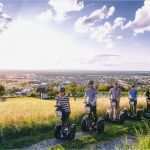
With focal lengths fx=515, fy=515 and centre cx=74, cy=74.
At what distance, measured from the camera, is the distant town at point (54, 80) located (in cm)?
1427

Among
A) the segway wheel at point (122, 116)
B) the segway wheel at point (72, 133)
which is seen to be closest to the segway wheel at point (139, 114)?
the segway wheel at point (122, 116)

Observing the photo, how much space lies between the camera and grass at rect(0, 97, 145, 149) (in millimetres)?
10862

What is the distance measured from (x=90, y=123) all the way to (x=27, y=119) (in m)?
1.69

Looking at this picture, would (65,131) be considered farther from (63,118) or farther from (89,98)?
(89,98)

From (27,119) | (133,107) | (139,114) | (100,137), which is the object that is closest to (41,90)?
(133,107)

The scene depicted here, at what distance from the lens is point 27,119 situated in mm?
11953

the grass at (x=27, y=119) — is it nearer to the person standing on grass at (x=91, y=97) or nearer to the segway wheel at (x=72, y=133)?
the segway wheel at (x=72, y=133)

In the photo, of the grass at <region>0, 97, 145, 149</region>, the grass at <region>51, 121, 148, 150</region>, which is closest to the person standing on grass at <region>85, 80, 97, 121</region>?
the grass at <region>51, 121, 148, 150</region>

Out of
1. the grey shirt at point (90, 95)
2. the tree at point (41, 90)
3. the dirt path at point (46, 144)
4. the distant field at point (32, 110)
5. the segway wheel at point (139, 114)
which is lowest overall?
the dirt path at point (46, 144)

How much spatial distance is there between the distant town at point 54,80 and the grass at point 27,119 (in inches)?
15.1

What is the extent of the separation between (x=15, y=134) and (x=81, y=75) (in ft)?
12.6

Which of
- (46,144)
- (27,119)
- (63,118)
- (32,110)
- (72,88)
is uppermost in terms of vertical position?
(72,88)

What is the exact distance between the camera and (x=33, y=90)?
1509 centimetres

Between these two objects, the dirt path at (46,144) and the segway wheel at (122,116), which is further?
the segway wheel at (122,116)
